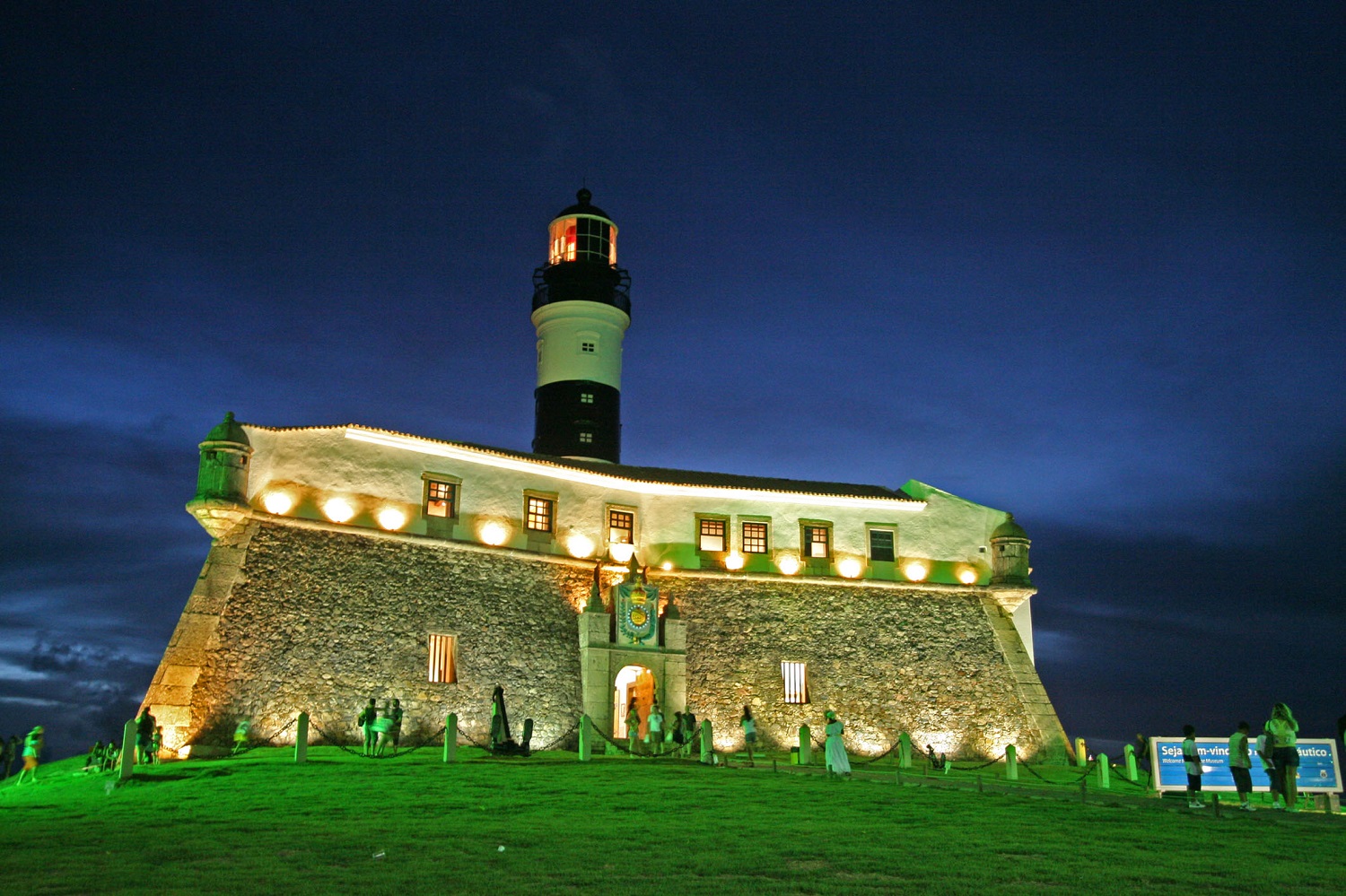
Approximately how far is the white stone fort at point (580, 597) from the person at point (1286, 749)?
646 inches

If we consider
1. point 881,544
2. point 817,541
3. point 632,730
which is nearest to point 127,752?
point 632,730

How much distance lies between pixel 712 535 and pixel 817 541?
3696mm

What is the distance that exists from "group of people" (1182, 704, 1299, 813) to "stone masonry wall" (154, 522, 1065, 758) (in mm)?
14721

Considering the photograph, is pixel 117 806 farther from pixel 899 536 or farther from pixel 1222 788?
pixel 899 536

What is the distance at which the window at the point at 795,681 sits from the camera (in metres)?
35.7

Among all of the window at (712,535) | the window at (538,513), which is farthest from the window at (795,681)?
the window at (538,513)

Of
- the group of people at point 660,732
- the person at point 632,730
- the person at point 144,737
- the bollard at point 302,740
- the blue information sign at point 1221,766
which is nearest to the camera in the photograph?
the blue information sign at point 1221,766

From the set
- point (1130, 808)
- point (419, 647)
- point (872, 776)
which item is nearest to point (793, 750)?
point (872, 776)

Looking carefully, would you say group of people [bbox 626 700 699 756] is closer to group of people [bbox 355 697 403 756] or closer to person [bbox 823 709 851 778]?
person [bbox 823 709 851 778]

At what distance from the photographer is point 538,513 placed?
35.8 metres

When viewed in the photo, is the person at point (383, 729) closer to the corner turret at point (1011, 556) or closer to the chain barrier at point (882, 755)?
the chain barrier at point (882, 755)

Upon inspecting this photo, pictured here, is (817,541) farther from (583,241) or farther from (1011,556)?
(583,241)

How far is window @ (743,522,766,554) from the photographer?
38.5 meters

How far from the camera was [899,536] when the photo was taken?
Answer: 39.9 meters
